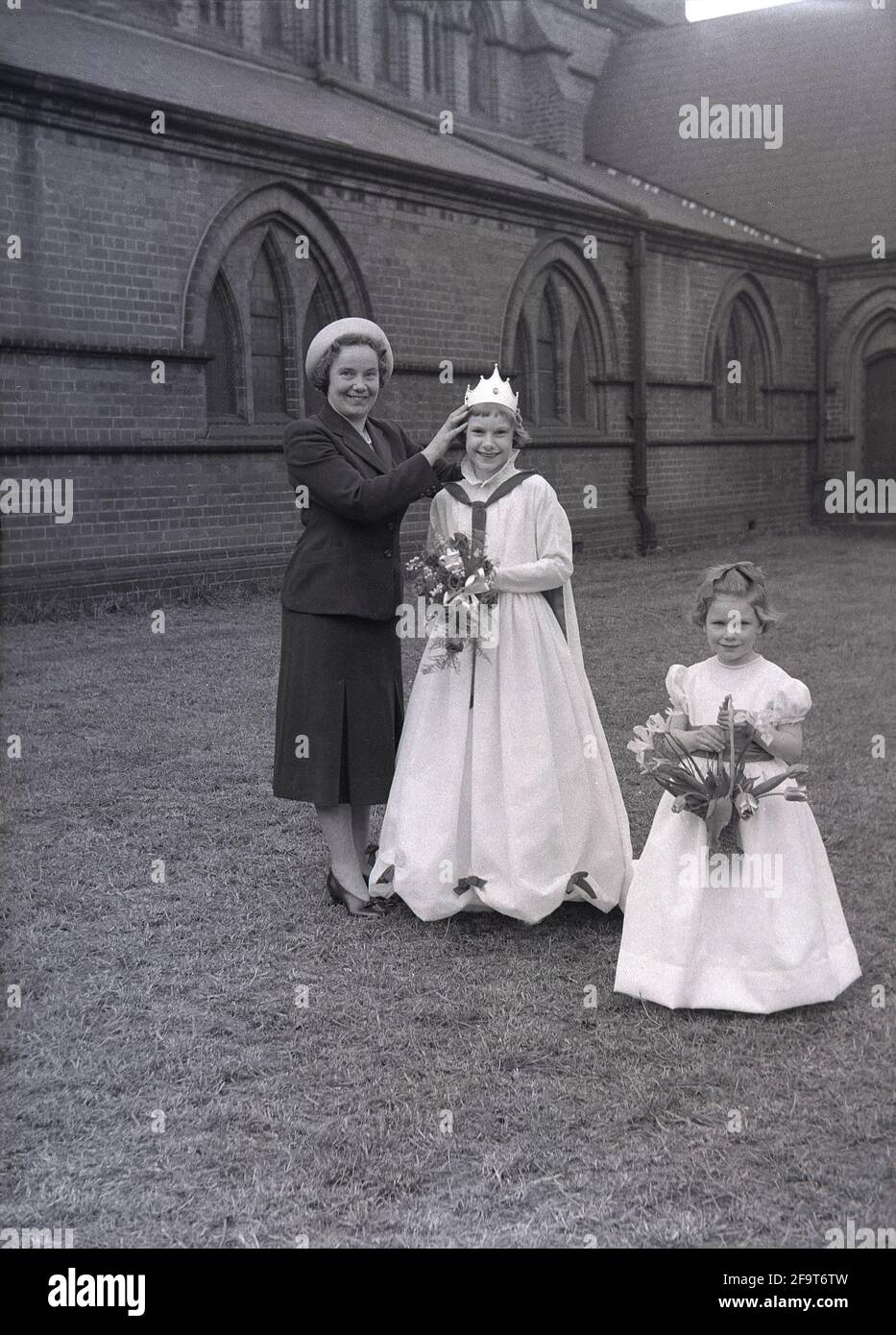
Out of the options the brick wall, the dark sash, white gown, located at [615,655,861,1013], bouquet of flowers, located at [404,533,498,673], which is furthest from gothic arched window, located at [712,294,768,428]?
white gown, located at [615,655,861,1013]

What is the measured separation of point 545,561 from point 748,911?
1451 millimetres

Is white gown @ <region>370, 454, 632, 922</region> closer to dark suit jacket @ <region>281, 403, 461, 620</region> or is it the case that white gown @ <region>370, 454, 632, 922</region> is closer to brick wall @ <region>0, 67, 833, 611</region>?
dark suit jacket @ <region>281, 403, 461, 620</region>

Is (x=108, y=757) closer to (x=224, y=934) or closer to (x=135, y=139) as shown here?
(x=224, y=934)

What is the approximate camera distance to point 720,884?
403 centimetres

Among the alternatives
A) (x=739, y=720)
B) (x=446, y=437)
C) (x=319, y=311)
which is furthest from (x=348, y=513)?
(x=319, y=311)

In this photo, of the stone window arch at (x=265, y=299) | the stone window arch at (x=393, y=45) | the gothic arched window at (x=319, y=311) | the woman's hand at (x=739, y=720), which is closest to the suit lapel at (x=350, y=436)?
the woman's hand at (x=739, y=720)

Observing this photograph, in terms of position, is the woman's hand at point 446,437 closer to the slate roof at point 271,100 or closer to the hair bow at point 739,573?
the hair bow at point 739,573

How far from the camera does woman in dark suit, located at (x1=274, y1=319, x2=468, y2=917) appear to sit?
473 cm

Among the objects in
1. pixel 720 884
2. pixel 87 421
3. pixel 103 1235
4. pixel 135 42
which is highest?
pixel 135 42

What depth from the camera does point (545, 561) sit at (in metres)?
4.78

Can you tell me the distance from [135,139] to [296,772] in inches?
412

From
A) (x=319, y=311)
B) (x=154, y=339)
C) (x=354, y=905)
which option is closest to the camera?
(x=354, y=905)

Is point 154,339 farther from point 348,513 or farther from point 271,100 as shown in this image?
point 348,513

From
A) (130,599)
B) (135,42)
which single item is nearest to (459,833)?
(130,599)
